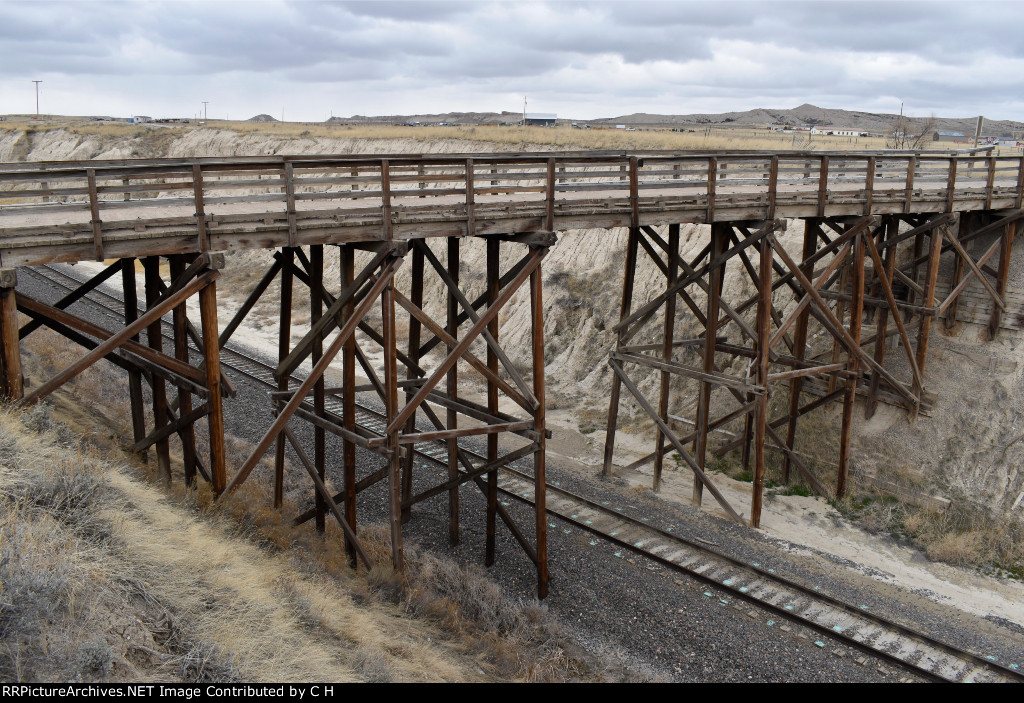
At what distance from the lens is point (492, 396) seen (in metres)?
11.5

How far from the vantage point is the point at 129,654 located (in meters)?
5.64

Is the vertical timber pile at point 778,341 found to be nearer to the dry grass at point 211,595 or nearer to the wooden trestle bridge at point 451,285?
the wooden trestle bridge at point 451,285

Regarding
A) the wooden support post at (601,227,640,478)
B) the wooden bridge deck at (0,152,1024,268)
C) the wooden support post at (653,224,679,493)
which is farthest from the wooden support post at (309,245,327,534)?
the wooden support post at (653,224,679,493)

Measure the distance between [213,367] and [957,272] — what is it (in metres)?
14.4

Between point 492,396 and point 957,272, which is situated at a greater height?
point 957,272

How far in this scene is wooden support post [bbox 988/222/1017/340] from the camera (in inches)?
617

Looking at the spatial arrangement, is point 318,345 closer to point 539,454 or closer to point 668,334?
point 539,454

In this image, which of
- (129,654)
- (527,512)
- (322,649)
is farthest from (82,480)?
(527,512)

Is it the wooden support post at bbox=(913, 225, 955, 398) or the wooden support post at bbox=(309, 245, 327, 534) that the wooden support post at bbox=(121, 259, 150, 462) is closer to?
the wooden support post at bbox=(309, 245, 327, 534)

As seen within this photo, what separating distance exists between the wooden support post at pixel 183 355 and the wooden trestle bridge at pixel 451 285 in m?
0.03

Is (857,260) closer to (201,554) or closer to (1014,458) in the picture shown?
(1014,458)

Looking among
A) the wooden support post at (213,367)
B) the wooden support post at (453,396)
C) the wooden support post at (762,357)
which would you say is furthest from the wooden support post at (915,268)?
the wooden support post at (213,367)

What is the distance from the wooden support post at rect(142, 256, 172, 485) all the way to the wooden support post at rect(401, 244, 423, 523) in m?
3.27

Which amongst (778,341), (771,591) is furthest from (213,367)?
(778,341)
